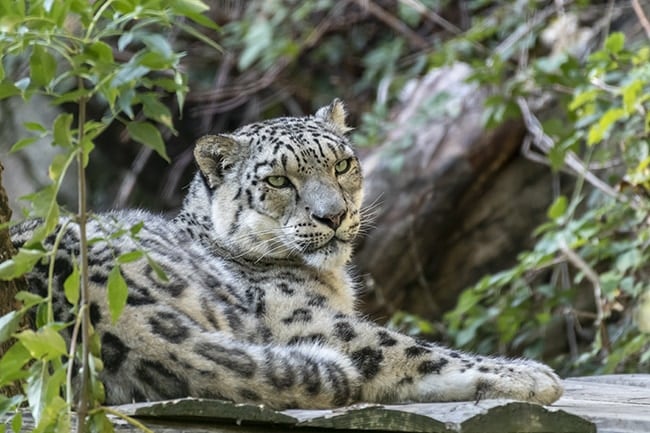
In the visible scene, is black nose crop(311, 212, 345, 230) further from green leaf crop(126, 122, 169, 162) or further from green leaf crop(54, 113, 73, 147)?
green leaf crop(54, 113, 73, 147)

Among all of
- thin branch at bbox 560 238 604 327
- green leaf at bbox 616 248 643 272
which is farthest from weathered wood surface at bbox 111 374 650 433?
thin branch at bbox 560 238 604 327

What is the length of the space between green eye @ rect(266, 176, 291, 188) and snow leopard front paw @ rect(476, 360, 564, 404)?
5.22 feet

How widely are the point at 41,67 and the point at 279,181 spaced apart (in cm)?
214

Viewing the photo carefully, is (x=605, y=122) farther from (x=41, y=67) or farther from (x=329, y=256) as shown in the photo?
(x=41, y=67)

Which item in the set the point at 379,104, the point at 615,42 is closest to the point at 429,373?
the point at 615,42

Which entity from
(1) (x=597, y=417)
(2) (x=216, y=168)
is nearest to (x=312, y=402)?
(1) (x=597, y=417)

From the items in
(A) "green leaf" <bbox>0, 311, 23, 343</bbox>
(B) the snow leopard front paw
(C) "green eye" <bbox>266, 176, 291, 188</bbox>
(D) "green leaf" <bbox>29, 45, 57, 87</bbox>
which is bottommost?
(B) the snow leopard front paw

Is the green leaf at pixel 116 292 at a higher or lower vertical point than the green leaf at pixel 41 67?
lower

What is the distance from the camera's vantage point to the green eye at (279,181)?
509 cm

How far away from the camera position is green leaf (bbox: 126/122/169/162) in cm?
295

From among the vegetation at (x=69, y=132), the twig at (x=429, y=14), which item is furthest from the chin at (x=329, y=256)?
the twig at (x=429, y=14)

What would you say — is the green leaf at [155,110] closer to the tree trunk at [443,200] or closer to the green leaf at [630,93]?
the green leaf at [630,93]

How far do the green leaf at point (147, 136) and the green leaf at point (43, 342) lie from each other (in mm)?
522

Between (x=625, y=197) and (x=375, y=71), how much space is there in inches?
176
